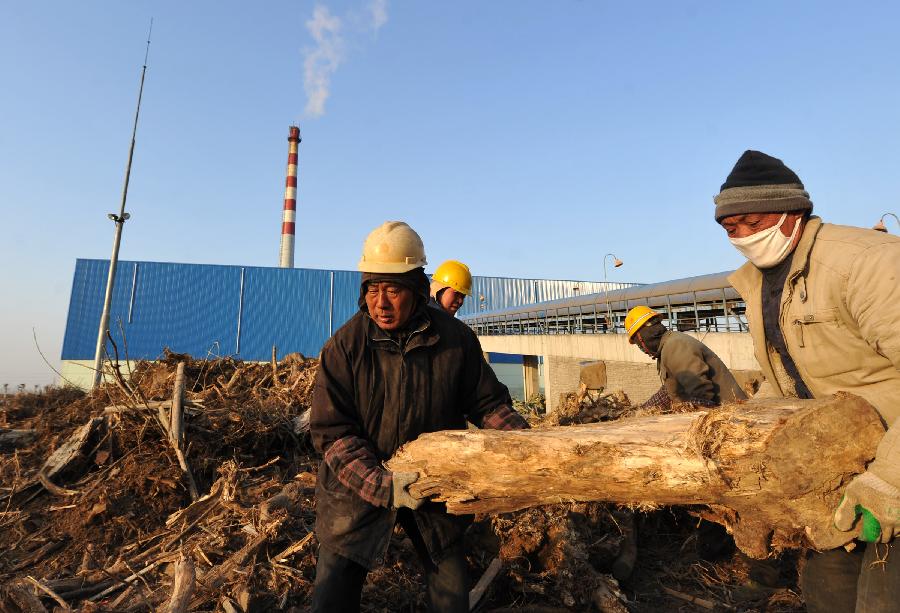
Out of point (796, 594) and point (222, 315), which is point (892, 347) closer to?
point (796, 594)

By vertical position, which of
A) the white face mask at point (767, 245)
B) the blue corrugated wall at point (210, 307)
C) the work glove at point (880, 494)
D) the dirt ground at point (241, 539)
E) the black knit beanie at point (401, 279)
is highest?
the blue corrugated wall at point (210, 307)

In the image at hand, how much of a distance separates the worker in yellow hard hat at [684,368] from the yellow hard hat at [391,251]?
325 cm

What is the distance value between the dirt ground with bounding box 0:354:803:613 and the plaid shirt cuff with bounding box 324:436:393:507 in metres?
1.23

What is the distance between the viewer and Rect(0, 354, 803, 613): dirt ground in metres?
3.27

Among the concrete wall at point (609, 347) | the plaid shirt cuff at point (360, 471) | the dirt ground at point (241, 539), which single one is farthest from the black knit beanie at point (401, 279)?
the concrete wall at point (609, 347)

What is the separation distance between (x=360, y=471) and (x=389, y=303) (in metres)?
0.76

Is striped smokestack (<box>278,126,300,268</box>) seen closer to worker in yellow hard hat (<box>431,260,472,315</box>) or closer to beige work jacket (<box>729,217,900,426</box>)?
worker in yellow hard hat (<box>431,260,472,315</box>)

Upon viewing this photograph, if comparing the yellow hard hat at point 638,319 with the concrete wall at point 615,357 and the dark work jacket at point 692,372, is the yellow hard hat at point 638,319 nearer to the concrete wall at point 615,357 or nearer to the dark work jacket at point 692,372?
the dark work jacket at point 692,372

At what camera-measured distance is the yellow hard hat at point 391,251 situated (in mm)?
→ 2166

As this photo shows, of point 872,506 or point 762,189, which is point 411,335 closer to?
point 762,189

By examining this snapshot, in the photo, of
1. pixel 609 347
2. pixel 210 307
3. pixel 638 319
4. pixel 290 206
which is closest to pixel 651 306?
pixel 609 347

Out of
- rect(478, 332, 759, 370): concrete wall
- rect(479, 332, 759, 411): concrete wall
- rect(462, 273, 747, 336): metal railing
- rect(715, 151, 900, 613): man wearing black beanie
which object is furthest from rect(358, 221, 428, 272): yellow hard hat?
rect(479, 332, 759, 411): concrete wall

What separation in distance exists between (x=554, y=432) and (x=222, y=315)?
88.3 feet

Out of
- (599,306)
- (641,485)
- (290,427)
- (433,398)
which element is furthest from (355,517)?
(599,306)
